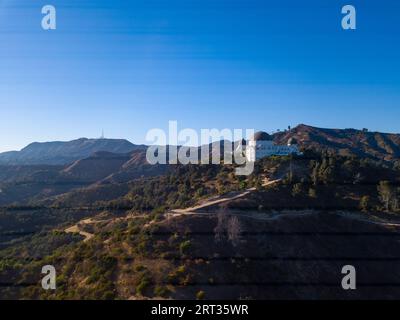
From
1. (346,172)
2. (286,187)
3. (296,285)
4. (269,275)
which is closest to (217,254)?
(269,275)

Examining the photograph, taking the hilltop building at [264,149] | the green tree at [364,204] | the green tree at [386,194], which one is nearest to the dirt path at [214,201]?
the green tree at [364,204]

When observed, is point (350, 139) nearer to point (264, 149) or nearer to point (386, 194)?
point (264, 149)

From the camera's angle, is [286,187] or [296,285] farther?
[286,187]

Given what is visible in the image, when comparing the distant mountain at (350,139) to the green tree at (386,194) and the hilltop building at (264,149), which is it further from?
the green tree at (386,194)

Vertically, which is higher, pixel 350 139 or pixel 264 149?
pixel 350 139

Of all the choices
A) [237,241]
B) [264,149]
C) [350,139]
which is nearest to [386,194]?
[264,149]

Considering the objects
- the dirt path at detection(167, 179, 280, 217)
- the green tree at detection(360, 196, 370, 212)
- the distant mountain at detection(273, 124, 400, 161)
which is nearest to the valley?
the green tree at detection(360, 196, 370, 212)

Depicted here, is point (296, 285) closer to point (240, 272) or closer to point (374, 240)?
point (240, 272)
